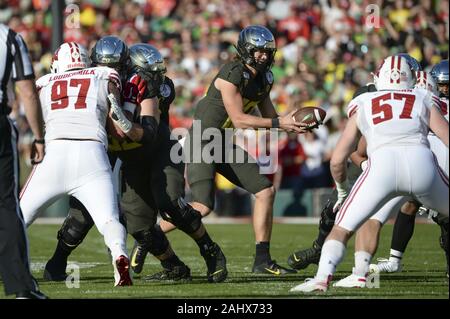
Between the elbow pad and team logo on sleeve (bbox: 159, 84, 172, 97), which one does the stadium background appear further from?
the elbow pad

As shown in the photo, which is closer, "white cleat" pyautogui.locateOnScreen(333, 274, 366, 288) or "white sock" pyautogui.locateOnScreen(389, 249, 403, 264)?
"white cleat" pyautogui.locateOnScreen(333, 274, 366, 288)

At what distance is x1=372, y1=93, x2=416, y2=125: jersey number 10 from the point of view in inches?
247

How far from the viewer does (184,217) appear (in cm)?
729

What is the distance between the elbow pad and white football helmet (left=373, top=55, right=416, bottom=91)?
5.15 feet

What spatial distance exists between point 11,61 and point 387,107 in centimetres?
227

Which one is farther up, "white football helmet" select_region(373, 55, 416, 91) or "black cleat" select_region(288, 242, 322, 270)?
"white football helmet" select_region(373, 55, 416, 91)

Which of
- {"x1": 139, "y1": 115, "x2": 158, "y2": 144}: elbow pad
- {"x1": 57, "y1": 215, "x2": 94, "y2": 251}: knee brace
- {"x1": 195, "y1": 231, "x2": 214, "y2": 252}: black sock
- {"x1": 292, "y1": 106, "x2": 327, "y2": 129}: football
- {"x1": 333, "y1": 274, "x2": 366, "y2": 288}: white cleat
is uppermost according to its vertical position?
{"x1": 292, "y1": 106, "x2": 327, "y2": 129}: football

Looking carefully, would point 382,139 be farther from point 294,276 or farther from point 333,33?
point 333,33

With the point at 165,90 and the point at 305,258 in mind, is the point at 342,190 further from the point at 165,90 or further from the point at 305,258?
the point at 165,90

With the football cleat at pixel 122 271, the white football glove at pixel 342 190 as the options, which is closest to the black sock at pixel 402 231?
the white football glove at pixel 342 190

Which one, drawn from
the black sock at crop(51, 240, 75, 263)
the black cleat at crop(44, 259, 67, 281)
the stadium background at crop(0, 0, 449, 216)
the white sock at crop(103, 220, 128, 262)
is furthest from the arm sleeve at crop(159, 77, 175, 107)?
the stadium background at crop(0, 0, 449, 216)

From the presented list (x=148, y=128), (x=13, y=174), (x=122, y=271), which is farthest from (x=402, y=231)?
(x=13, y=174)

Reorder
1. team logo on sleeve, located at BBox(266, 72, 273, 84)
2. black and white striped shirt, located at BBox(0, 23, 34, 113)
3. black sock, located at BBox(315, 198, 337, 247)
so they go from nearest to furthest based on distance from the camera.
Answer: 1. black and white striped shirt, located at BBox(0, 23, 34, 113)
2. team logo on sleeve, located at BBox(266, 72, 273, 84)
3. black sock, located at BBox(315, 198, 337, 247)
